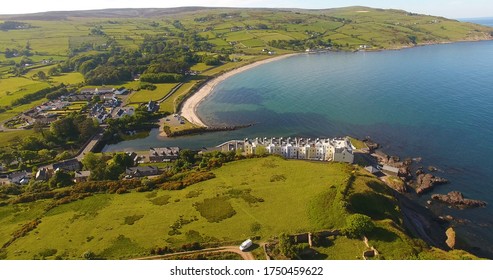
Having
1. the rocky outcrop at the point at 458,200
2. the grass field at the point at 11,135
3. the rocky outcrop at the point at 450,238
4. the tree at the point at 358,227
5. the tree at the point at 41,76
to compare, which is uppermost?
the tree at the point at 41,76

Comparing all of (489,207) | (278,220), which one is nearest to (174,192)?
(278,220)

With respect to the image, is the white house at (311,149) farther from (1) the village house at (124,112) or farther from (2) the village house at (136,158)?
(1) the village house at (124,112)

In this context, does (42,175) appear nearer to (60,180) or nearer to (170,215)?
(60,180)

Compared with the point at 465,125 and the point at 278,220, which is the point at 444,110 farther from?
the point at 278,220

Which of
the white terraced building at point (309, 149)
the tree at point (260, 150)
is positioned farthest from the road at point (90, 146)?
the tree at point (260, 150)

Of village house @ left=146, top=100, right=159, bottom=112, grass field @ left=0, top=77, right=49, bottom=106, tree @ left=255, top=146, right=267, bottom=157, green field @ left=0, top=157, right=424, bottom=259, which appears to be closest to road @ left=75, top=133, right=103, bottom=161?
village house @ left=146, top=100, right=159, bottom=112

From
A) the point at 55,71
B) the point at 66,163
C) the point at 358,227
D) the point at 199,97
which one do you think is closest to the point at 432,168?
the point at 358,227
